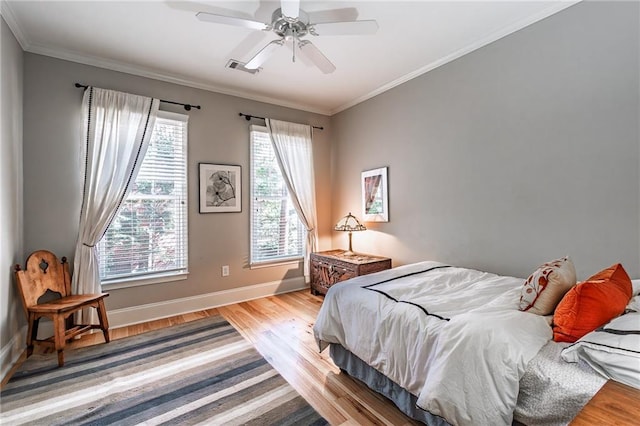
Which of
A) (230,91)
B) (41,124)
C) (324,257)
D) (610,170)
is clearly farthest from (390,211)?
(41,124)

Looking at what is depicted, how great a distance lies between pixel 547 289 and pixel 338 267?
231 cm

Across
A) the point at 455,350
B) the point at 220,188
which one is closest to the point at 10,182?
the point at 220,188

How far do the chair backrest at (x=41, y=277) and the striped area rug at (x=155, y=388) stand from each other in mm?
526

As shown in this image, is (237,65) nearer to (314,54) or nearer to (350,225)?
(314,54)

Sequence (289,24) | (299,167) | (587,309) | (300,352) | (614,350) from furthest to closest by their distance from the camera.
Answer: (299,167) → (300,352) → (289,24) → (587,309) → (614,350)

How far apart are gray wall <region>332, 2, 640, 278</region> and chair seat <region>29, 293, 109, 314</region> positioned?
124 inches

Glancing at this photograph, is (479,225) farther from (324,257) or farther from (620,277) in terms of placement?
(324,257)

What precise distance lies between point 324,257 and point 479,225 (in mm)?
1872

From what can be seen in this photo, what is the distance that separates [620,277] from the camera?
1483 mm

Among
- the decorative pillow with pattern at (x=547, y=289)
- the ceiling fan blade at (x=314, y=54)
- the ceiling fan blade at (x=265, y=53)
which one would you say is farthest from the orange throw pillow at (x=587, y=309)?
the ceiling fan blade at (x=265, y=53)

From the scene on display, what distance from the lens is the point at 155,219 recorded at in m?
3.29

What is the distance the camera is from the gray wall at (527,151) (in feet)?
6.56

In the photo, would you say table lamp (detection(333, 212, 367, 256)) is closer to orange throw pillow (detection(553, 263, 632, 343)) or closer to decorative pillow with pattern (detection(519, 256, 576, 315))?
decorative pillow with pattern (detection(519, 256, 576, 315))

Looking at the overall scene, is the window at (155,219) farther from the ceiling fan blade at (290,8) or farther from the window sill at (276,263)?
the ceiling fan blade at (290,8)
